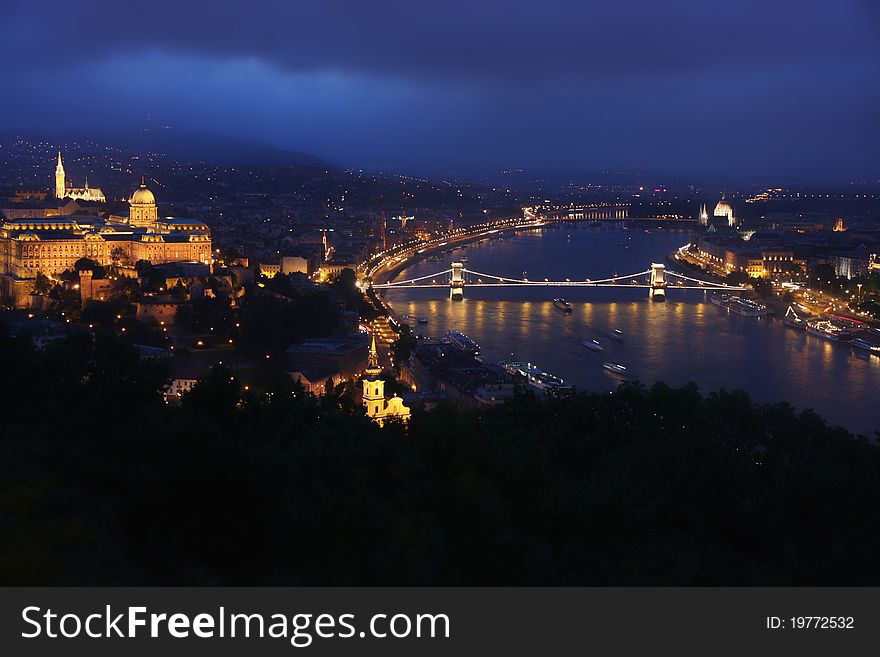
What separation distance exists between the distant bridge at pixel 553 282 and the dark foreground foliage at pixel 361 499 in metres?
9.95

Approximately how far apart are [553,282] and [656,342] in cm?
447

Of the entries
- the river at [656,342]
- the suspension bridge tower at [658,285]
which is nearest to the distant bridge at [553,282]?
the suspension bridge tower at [658,285]

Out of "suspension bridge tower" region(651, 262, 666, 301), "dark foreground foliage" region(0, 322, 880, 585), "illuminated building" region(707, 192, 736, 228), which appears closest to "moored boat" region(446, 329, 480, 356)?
"suspension bridge tower" region(651, 262, 666, 301)

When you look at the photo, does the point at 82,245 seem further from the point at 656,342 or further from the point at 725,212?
the point at 725,212

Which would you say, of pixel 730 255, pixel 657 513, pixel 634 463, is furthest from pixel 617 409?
pixel 730 255

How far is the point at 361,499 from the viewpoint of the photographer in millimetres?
1638

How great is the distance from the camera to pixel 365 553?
147cm

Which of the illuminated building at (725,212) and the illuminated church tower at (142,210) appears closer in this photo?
the illuminated church tower at (142,210)

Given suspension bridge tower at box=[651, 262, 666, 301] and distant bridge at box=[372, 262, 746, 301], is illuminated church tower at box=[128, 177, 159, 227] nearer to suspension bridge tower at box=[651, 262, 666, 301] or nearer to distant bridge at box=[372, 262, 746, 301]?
distant bridge at box=[372, 262, 746, 301]

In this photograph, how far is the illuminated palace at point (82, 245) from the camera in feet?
31.3

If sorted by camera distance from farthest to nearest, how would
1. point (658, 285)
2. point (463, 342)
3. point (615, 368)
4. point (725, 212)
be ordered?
point (725, 212) → point (658, 285) → point (463, 342) → point (615, 368)

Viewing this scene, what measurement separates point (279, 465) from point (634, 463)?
138cm

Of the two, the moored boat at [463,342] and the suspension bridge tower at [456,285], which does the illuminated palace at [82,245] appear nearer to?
the moored boat at [463,342]

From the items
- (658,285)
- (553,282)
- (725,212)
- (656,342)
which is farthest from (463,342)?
(725,212)
